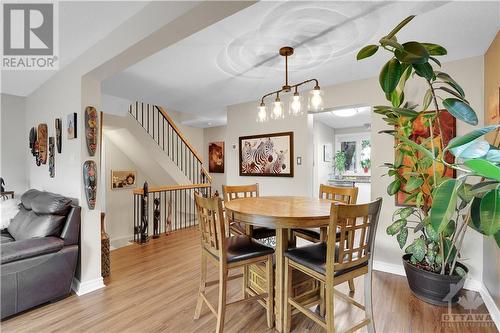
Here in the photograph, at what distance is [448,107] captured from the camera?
139 cm

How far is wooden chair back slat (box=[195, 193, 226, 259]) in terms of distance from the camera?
1.61m

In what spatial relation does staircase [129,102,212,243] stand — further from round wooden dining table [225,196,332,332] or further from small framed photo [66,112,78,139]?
round wooden dining table [225,196,332,332]

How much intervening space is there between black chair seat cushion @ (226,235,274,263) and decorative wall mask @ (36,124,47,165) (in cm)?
287

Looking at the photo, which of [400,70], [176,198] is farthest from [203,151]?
[400,70]

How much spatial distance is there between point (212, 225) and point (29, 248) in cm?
167

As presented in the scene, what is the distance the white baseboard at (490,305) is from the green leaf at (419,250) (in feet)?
1.94

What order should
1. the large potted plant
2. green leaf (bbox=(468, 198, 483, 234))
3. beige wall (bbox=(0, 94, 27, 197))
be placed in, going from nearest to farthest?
the large potted plant → green leaf (bbox=(468, 198, 483, 234)) → beige wall (bbox=(0, 94, 27, 197))

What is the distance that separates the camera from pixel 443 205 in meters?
0.93

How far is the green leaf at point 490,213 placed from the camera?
88 centimetres

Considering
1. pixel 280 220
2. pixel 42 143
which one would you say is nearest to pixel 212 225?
pixel 280 220

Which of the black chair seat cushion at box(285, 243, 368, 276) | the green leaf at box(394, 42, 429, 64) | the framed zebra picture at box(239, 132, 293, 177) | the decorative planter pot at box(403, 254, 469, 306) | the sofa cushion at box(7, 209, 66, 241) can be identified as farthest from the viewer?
the framed zebra picture at box(239, 132, 293, 177)

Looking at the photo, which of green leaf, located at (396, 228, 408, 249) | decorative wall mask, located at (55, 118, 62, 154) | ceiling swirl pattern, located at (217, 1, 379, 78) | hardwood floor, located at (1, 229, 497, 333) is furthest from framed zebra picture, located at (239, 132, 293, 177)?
decorative wall mask, located at (55, 118, 62, 154)

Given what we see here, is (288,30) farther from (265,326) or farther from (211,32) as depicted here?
(265,326)

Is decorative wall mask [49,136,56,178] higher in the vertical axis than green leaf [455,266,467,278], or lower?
higher
